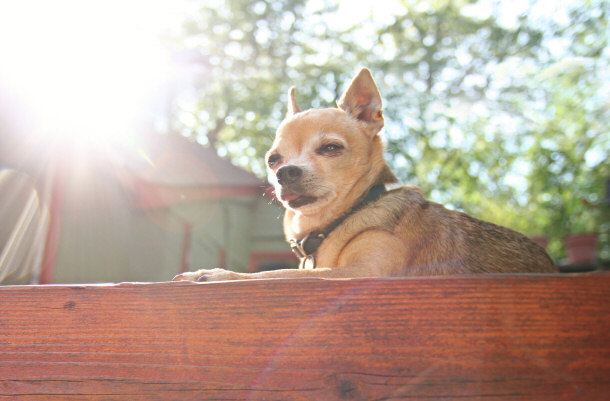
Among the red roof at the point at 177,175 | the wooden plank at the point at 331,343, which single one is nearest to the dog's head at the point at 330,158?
the wooden plank at the point at 331,343

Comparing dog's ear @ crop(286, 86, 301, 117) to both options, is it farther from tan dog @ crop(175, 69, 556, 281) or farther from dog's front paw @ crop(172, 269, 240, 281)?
dog's front paw @ crop(172, 269, 240, 281)

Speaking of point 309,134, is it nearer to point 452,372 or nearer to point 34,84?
point 452,372

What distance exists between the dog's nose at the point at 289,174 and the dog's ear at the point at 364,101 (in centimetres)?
60

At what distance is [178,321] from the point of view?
105cm

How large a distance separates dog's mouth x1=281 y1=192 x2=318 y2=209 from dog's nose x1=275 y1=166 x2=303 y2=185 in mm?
68

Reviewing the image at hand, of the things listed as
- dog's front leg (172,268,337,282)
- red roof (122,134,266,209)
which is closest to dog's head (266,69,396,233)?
dog's front leg (172,268,337,282)

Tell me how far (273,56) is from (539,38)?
861 centimetres

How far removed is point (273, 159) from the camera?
2658 millimetres

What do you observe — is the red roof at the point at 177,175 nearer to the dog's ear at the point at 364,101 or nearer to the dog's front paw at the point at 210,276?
the dog's ear at the point at 364,101

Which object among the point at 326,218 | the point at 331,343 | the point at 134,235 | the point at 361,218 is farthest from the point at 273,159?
the point at 134,235

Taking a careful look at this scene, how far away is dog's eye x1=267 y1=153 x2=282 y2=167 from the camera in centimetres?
263

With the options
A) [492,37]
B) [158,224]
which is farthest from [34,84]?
[492,37]

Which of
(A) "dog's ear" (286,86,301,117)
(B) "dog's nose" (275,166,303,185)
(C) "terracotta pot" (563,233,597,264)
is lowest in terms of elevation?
(C) "terracotta pot" (563,233,597,264)

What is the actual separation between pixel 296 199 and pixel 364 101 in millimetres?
806
